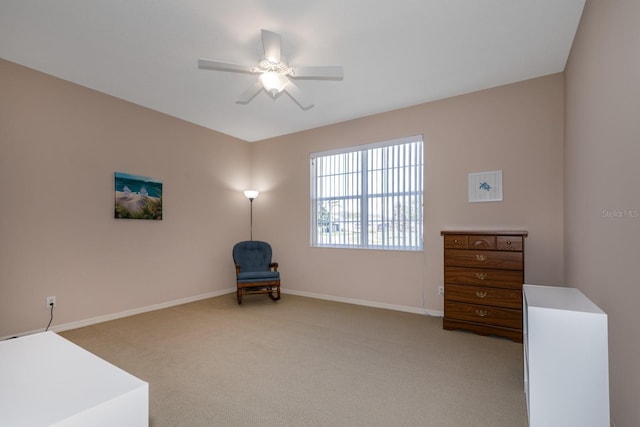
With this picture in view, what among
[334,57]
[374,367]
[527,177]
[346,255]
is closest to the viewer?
[374,367]

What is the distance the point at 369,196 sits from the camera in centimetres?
451

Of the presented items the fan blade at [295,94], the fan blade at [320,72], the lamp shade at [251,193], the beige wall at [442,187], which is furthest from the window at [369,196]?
the fan blade at [320,72]

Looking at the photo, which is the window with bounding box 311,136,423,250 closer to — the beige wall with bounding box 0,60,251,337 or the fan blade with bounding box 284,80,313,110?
the fan blade with bounding box 284,80,313,110

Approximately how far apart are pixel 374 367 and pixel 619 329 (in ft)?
5.09

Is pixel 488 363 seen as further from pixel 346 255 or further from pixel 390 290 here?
pixel 346 255

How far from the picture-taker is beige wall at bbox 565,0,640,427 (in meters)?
1.37

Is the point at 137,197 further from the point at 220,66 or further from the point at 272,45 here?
the point at 272,45

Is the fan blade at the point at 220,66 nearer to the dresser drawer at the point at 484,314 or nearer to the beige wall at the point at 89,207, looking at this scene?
the beige wall at the point at 89,207

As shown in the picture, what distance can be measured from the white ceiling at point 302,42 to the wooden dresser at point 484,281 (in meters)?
1.71

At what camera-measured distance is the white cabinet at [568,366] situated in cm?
149

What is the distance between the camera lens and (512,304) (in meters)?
3.01

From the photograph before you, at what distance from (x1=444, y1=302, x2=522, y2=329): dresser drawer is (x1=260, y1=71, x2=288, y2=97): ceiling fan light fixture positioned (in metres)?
2.81

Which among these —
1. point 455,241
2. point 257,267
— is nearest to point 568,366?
point 455,241

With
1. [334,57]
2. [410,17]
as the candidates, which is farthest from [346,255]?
[410,17]
